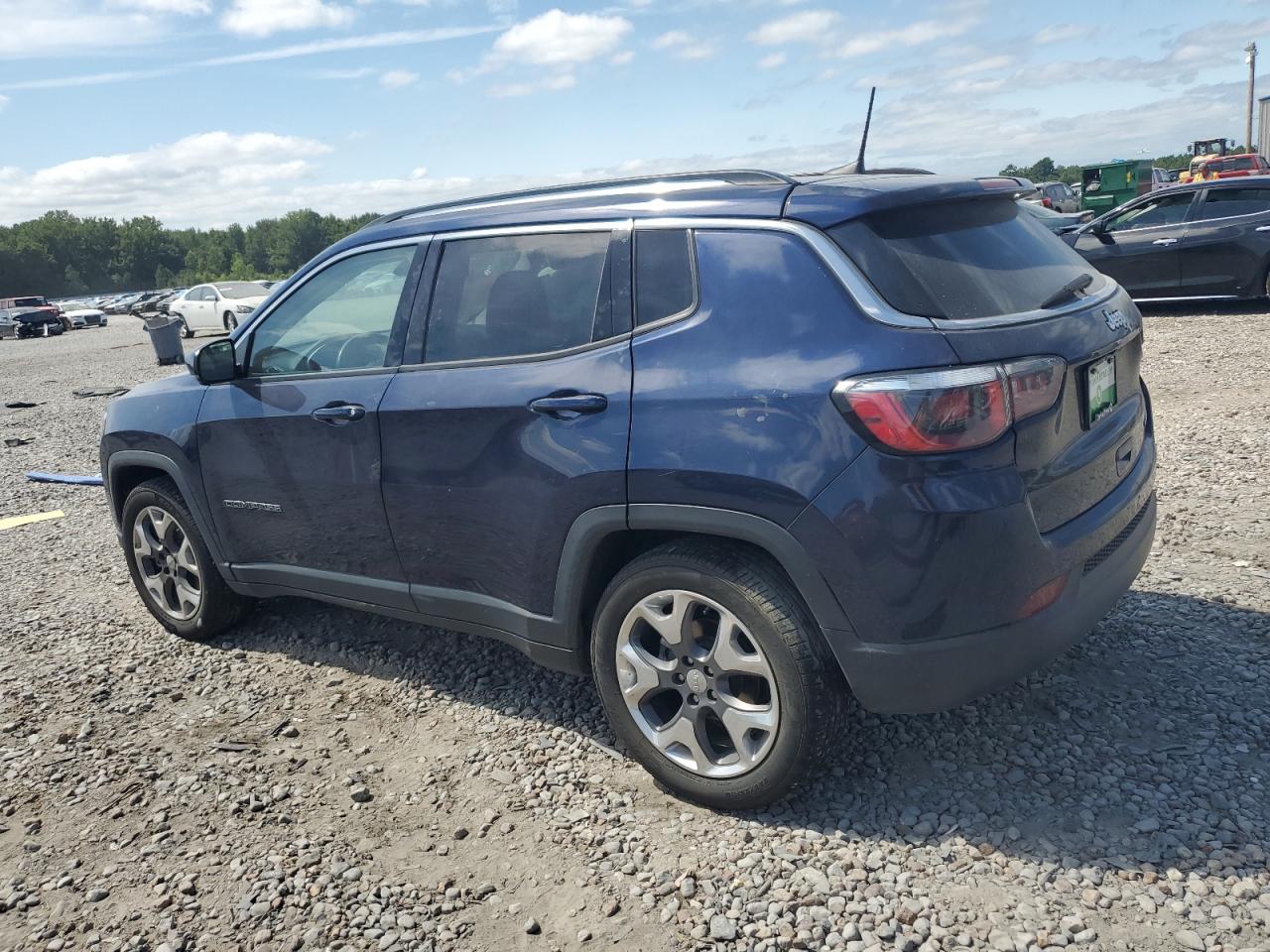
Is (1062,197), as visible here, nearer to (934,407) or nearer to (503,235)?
(503,235)

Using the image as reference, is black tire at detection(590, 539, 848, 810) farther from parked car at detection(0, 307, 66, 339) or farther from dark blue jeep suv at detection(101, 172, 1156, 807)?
parked car at detection(0, 307, 66, 339)

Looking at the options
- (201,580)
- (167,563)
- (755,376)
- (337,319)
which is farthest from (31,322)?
(755,376)

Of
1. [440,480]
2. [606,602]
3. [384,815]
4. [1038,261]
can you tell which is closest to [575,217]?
[440,480]

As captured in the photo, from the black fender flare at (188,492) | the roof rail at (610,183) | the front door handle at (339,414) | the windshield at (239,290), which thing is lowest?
the black fender flare at (188,492)

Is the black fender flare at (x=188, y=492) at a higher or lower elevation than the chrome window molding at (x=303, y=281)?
lower

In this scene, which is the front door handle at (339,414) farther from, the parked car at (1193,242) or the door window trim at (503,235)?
the parked car at (1193,242)

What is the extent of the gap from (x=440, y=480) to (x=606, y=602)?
2.60ft

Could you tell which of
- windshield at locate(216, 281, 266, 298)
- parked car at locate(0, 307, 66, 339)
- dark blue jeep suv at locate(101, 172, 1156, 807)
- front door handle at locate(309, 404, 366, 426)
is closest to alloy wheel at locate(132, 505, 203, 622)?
dark blue jeep suv at locate(101, 172, 1156, 807)

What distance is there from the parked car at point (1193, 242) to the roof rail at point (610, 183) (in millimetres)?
11075

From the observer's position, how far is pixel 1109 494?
3156mm

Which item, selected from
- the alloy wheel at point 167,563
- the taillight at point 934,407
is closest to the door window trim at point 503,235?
the taillight at point 934,407

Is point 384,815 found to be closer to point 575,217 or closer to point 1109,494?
point 575,217

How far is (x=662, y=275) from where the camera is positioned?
3158mm

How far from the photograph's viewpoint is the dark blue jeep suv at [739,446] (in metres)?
2.70
